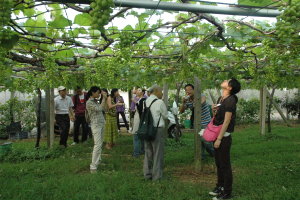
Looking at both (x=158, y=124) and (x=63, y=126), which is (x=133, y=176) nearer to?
(x=158, y=124)

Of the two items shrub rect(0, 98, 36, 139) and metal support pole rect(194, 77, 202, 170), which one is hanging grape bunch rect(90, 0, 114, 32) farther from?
shrub rect(0, 98, 36, 139)

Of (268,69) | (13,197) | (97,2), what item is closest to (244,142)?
(268,69)

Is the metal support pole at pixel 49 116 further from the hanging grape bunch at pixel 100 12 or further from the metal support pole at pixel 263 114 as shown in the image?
the metal support pole at pixel 263 114

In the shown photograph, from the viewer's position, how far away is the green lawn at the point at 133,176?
4402 mm

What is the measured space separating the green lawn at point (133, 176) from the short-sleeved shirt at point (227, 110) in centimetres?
100

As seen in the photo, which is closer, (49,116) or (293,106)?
(49,116)

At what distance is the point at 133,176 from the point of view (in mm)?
5449

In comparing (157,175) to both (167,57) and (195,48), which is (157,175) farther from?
(167,57)

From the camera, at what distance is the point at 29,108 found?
1244 cm

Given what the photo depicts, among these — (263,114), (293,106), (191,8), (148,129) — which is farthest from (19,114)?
(293,106)

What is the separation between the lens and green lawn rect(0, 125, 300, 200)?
4402 millimetres

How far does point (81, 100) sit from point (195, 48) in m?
5.15

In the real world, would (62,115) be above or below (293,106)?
below

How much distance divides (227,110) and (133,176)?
234 centimetres
